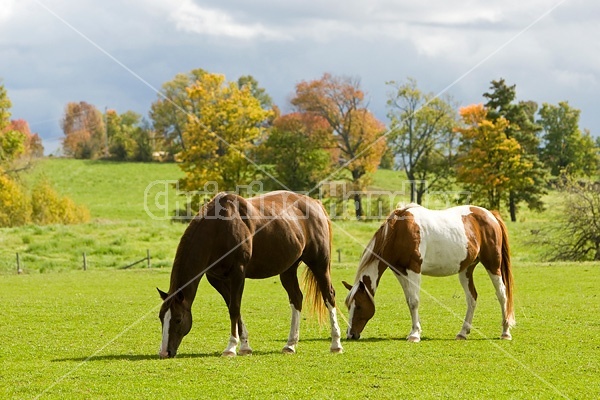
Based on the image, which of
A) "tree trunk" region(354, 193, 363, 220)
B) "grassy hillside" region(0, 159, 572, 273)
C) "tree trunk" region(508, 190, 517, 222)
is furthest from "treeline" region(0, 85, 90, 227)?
"tree trunk" region(508, 190, 517, 222)

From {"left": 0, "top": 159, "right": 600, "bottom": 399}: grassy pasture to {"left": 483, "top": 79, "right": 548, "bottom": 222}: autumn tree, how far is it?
2847cm

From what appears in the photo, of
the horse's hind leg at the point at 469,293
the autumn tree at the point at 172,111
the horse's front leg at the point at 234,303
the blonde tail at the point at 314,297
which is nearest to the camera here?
the horse's front leg at the point at 234,303

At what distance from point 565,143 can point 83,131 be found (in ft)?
201

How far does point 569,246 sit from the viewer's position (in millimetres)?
35281

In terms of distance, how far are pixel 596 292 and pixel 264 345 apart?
1173cm

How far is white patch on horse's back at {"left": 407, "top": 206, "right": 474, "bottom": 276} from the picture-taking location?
39.7 feet

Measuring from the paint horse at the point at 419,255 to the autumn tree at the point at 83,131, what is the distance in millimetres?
83291

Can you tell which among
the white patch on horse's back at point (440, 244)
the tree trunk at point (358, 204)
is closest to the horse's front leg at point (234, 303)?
the white patch on horse's back at point (440, 244)

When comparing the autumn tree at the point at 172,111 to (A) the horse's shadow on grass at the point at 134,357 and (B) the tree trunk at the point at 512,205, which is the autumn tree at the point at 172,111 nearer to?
(B) the tree trunk at the point at 512,205

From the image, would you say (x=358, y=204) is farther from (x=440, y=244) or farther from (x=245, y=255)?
(x=245, y=255)

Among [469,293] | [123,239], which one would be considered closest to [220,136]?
[123,239]

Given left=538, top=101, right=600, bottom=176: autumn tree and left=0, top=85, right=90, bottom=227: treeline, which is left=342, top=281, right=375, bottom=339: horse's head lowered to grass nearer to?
left=0, top=85, right=90, bottom=227: treeline

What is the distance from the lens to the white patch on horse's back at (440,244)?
1209 centimetres

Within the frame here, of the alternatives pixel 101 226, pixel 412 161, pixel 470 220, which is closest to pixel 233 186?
pixel 101 226
